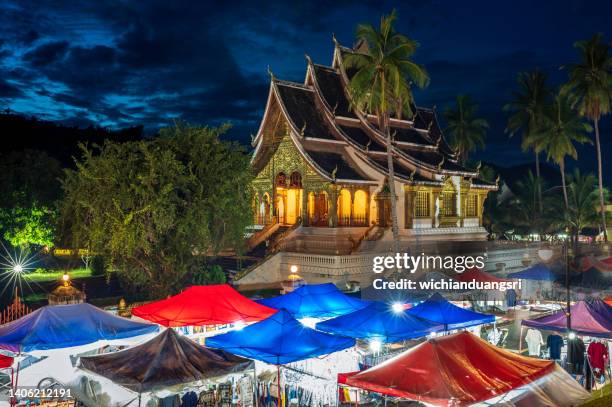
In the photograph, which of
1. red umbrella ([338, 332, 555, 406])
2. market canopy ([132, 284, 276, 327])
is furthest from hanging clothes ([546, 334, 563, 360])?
market canopy ([132, 284, 276, 327])

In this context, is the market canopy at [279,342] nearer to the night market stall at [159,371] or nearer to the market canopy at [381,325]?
the night market stall at [159,371]

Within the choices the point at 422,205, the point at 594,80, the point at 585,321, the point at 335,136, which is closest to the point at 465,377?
the point at 585,321

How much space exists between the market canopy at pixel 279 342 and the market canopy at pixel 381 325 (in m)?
1.53

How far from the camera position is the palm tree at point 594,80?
48.6 meters

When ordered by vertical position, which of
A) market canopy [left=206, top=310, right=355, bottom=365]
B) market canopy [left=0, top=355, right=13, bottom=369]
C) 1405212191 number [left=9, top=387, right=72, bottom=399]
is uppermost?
market canopy [left=206, top=310, right=355, bottom=365]

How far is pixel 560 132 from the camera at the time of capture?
5497 cm

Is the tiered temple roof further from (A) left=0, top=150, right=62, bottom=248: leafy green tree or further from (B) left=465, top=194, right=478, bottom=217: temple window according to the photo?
(A) left=0, top=150, right=62, bottom=248: leafy green tree

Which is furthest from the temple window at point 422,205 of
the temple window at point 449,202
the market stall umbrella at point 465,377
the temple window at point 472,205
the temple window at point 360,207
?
the market stall umbrella at point 465,377

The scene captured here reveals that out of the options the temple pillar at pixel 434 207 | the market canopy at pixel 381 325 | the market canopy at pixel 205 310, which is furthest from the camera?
the temple pillar at pixel 434 207

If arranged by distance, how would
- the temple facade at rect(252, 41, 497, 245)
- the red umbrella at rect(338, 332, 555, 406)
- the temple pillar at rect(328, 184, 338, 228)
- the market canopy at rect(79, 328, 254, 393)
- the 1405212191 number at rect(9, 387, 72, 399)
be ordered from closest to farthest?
the red umbrella at rect(338, 332, 555, 406), the market canopy at rect(79, 328, 254, 393), the 1405212191 number at rect(9, 387, 72, 399), the temple pillar at rect(328, 184, 338, 228), the temple facade at rect(252, 41, 497, 245)

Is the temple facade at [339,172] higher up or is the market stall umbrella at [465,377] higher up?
the temple facade at [339,172]

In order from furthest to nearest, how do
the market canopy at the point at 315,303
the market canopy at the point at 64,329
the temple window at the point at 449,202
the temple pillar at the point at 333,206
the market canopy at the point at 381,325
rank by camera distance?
the temple window at the point at 449,202 < the temple pillar at the point at 333,206 < the market canopy at the point at 315,303 < the market canopy at the point at 381,325 < the market canopy at the point at 64,329

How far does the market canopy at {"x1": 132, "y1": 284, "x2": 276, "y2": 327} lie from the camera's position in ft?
54.7

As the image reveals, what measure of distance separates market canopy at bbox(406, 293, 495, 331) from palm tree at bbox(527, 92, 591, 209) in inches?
1619
